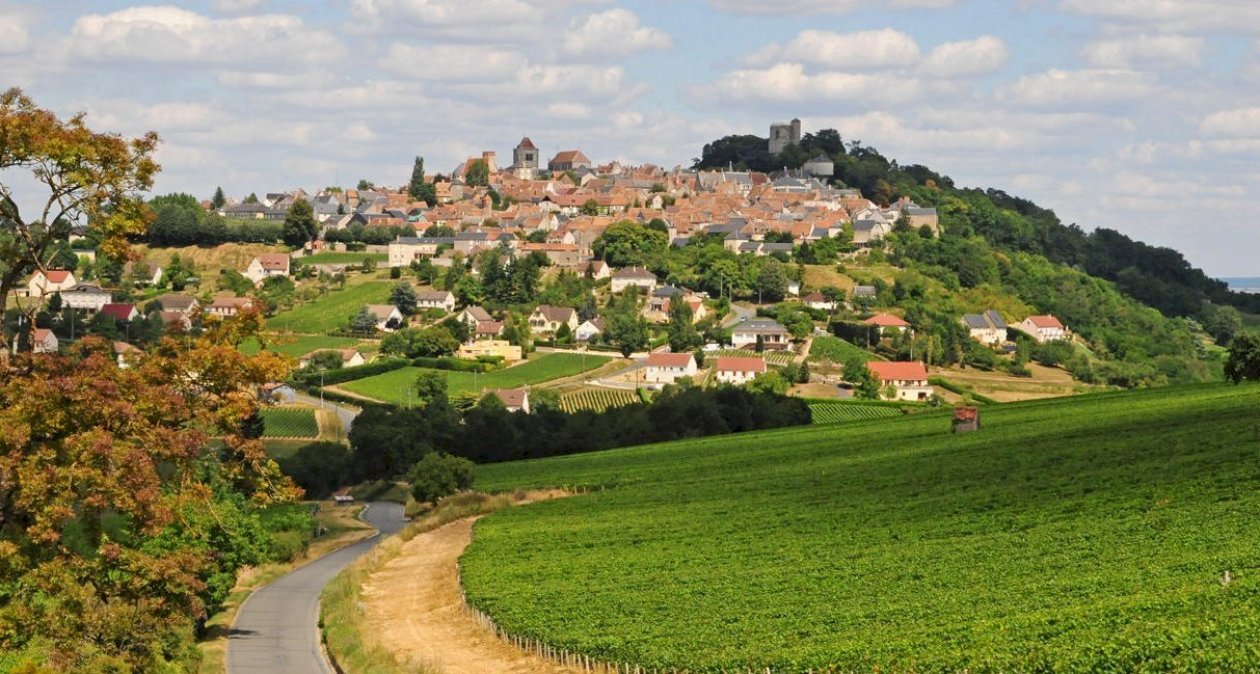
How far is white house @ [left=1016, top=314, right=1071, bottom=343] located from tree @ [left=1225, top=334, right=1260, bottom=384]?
59.5 m

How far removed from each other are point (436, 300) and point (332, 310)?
7.93 meters

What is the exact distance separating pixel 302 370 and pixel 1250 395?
62.0 meters

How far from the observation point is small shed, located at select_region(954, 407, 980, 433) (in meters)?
59.8

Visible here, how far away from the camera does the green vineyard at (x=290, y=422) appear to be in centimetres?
8712

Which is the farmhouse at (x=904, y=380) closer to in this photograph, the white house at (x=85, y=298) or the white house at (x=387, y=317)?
the white house at (x=387, y=317)

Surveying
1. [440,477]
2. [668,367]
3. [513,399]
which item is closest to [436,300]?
[668,367]

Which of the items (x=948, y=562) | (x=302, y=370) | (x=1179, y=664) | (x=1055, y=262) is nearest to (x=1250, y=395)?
(x=948, y=562)

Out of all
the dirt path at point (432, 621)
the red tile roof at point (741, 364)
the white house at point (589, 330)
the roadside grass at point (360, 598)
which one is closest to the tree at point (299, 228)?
the white house at point (589, 330)

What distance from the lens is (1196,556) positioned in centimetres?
2764

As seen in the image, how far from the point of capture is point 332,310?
414 ft

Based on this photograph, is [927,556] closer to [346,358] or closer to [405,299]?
[346,358]

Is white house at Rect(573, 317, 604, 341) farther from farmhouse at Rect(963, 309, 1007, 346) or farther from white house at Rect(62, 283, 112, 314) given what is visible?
white house at Rect(62, 283, 112, 314)

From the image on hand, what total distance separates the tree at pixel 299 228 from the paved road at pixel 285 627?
102 metres

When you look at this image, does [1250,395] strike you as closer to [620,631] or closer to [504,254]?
[620,631]
